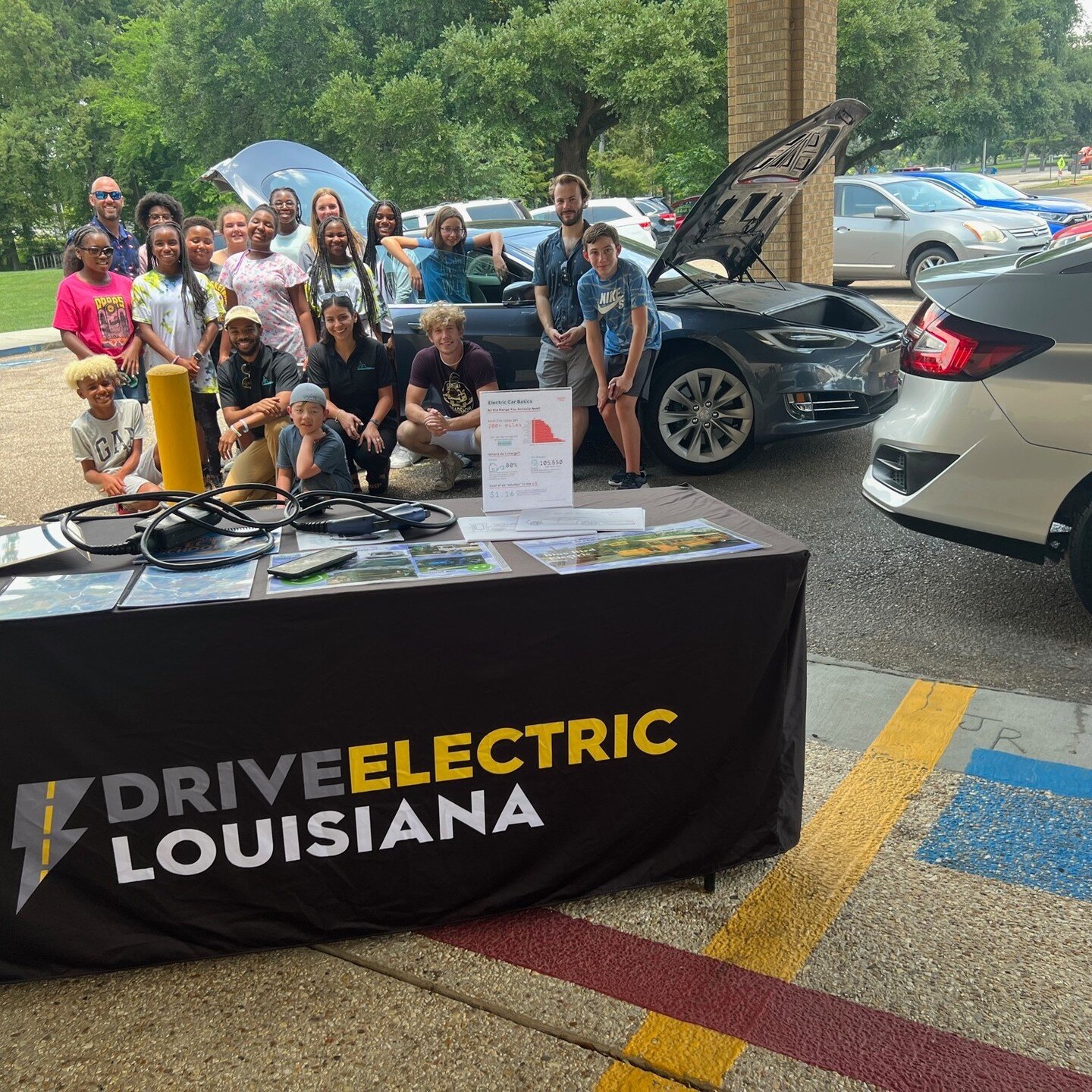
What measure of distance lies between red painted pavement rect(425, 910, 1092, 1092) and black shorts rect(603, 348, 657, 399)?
170 inches

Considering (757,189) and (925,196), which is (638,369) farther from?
(925,196)

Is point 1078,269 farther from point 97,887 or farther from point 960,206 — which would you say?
point 960,206

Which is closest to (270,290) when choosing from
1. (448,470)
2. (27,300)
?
(448,470)

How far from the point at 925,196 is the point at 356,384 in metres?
11.6

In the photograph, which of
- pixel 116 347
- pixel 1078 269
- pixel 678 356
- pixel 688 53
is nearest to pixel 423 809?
pixel 1078 269

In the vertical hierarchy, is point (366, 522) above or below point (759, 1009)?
above

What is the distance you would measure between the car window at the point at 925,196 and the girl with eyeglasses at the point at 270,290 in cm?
1099

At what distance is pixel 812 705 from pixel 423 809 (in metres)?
1.77

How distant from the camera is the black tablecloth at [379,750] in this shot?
232cm

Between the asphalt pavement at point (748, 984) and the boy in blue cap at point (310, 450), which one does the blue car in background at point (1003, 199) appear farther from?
the asphalt pavement at point (748, 984)

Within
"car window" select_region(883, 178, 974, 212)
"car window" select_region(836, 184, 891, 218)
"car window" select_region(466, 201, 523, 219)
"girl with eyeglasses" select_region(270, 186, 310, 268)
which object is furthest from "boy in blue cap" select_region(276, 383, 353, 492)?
"car window" select_region(466, 201, 523, 219)

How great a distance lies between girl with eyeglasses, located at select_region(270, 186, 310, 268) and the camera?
749cm

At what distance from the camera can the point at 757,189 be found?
6719 mm

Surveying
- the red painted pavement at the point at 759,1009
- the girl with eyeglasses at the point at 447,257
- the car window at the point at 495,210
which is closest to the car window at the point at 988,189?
the car window at the point at 495,210
